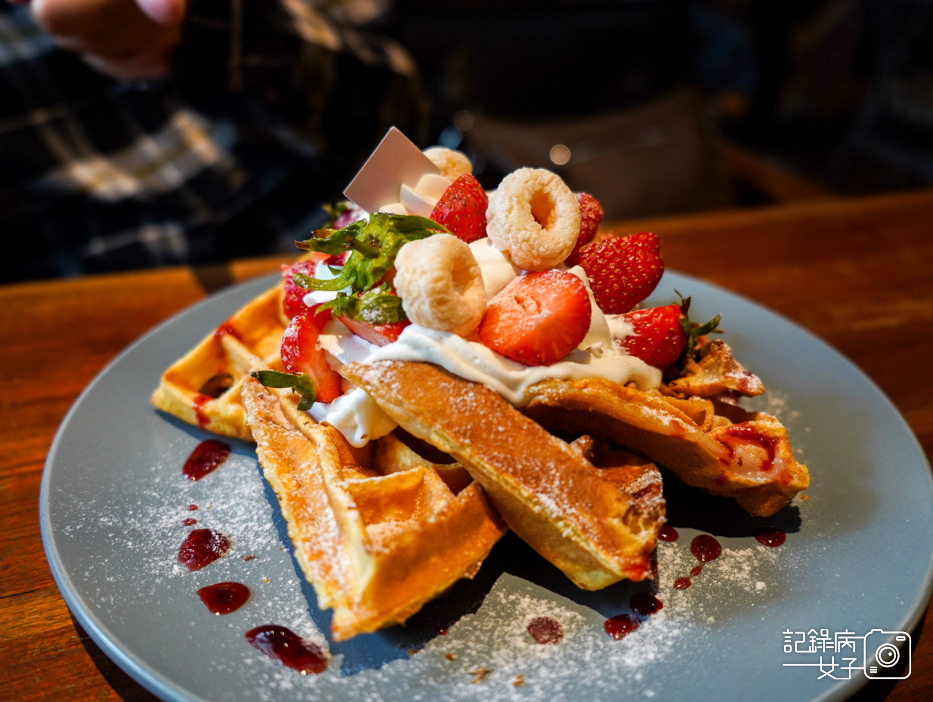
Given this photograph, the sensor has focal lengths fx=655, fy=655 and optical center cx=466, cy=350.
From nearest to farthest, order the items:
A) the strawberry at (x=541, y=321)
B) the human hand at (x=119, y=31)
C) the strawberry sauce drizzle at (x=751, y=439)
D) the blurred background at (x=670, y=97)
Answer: the strawberry at (x=541, y=321), the strawberry sauce drizzle at (x=751, y=439), the human hand at (x=119, y=31), the blurred background at (x=670, y=97)

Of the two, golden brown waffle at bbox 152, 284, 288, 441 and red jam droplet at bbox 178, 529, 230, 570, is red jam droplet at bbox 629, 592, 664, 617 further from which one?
golden brown waffle at bbox 152, 284, 288, 441

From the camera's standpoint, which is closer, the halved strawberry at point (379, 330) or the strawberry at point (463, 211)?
the halved strawberry at point (379, 330)

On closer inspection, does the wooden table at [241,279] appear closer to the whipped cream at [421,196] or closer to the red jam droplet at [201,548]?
the red jam droplet at [201,548]

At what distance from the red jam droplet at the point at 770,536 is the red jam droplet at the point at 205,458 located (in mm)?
1245

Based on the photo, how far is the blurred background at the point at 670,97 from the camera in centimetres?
404

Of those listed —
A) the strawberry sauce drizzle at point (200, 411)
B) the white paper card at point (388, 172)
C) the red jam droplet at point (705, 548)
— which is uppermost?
the white paper card at point (388, 172)

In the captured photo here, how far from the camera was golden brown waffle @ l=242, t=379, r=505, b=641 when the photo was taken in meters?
1.12

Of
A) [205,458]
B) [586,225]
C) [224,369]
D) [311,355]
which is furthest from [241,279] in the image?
[586,225]

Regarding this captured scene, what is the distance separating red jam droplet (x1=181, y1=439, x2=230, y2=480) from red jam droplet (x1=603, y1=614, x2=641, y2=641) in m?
0.97

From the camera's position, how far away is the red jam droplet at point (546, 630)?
3.88ft

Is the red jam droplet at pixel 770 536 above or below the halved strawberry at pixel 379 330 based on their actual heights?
below

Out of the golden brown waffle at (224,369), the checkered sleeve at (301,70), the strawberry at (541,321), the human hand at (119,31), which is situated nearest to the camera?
the strawberry at (541,321)

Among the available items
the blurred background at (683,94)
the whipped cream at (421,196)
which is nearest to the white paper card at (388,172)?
the whipped cream at (421,196)

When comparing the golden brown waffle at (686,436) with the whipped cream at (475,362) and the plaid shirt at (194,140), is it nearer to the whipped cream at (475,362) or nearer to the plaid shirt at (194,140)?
the whipped cream at (475,362)
